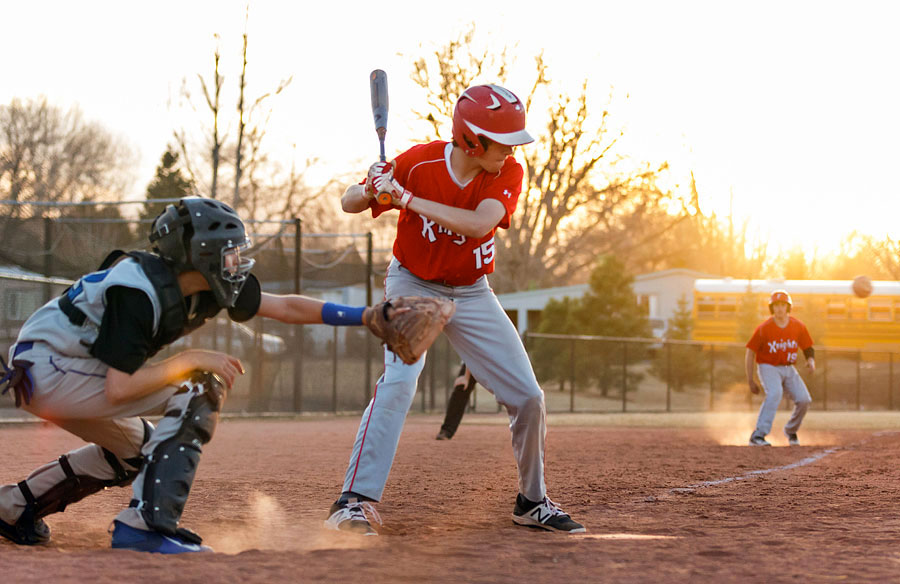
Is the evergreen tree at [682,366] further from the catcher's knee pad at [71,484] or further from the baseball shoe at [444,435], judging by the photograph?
the catcher's knee pad at [71,484]

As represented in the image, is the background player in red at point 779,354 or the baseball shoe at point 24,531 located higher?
the background player in red at point 779,354

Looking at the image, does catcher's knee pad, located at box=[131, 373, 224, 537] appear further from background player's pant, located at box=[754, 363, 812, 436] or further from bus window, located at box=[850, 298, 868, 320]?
bus window, located at box=[850, 298, 868, 320]

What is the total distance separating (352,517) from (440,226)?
138 centimetres

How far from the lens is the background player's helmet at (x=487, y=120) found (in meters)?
4.86

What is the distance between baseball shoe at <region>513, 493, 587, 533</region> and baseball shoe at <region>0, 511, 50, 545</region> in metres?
2.12

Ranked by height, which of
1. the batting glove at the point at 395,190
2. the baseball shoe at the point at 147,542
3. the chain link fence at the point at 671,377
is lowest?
the chain link fence at the point at 671,377

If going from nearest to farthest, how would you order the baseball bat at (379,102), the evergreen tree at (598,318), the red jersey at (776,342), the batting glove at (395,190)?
the batting glove at (395,190) → the baseball bat at (379,102) → the red jersey at (776,342) → the evergreen tree at (598,318)

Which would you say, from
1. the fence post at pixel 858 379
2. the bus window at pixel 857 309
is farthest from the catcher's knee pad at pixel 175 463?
the bus window at pixel 857 309

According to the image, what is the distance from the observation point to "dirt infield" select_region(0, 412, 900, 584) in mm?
3717

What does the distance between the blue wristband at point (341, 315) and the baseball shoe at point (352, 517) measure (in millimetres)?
974

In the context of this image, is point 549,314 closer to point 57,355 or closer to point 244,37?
point 244,37

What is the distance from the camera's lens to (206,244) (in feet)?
13.3

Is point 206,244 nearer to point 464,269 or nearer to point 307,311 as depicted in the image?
point 307,311

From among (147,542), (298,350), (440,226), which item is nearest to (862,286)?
(298,350)
